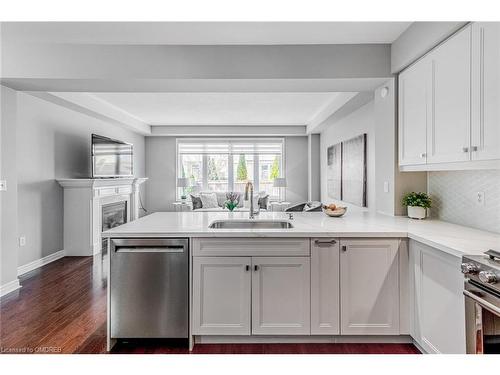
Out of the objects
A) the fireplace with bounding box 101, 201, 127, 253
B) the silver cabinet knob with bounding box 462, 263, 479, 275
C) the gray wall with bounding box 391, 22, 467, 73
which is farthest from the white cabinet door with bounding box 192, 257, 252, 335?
the fireplace with bounding box 101, 201, 127, 253

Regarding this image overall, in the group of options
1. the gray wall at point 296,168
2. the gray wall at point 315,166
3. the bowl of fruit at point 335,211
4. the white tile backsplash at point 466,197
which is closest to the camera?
the white tile backsplash at point 466,197

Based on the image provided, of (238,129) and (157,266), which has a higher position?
(238,129)

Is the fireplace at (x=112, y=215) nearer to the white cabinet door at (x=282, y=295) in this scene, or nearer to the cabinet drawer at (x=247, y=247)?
the cabinet drawer at (x=247, y=247)

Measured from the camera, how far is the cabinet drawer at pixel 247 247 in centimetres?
218

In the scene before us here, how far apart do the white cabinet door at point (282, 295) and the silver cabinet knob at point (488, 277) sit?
3.33 feet

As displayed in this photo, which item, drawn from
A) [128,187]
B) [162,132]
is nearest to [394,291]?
[128,187]

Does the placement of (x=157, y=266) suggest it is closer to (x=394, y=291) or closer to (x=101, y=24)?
(x=394, y=291)

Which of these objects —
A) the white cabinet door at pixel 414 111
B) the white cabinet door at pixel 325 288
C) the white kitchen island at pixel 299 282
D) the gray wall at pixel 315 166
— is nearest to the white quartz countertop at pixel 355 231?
the white kitchen island at pixel 299 282

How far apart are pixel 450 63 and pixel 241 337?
2.30 meters

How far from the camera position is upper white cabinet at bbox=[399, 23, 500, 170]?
1746 mm

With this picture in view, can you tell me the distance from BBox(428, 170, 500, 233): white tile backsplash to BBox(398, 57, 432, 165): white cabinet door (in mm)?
328

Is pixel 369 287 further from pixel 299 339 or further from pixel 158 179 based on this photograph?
pixel 158 179

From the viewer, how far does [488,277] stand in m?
1.34

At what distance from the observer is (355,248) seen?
7.18 feet
